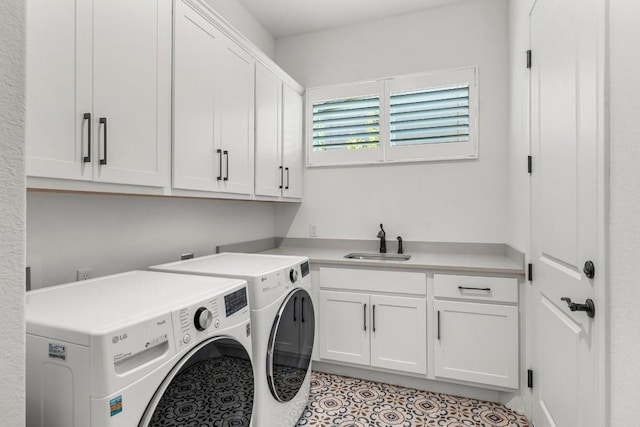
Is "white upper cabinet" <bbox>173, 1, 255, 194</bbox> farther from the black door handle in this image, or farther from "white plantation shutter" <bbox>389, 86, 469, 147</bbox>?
the black door handle

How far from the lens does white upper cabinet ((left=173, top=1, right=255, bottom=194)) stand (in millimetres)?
1604

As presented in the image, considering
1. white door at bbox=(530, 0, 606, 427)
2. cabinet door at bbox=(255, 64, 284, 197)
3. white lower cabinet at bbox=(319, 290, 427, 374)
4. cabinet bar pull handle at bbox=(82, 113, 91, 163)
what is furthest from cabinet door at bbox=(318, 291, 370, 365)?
cabinet bar pull handle at bbox=(82, 113, 91, 163)

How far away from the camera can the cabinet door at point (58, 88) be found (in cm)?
100

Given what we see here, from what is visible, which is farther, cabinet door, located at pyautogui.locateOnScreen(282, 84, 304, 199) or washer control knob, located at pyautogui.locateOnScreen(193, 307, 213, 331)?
cabinet door, located at pyautogui.locateOnScreen(282, 84, 304, 199)

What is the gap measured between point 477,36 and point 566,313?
7.13ft

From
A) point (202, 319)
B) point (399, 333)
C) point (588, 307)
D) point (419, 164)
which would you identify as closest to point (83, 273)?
point (202, 319)

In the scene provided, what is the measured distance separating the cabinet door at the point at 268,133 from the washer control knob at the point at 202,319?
129 cm

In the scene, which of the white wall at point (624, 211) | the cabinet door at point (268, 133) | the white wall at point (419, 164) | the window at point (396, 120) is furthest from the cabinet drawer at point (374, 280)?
the white wall at point (624, 211)

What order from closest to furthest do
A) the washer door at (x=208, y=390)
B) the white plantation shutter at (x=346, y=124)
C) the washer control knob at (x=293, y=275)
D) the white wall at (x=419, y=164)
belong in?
the washer door at (x=208, y=390)
the washer control knob at (x=293, y=275)
the white wall at (x=419, y=164)
the white plantation shutter at (x=346, y=124)

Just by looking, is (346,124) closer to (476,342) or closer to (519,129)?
(519,129)

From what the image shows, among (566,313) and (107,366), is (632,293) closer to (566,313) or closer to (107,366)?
(566,313)

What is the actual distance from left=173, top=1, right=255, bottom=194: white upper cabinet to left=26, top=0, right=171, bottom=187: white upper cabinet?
0.08 m

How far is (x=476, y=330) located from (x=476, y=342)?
0.08 meters

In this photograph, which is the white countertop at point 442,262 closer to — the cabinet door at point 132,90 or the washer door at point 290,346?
the washer door at point 290,346
